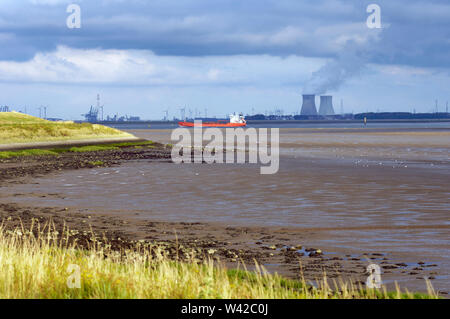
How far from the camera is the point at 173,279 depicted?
11969 millimetres

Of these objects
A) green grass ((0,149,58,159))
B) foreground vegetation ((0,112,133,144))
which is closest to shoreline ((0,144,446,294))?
green grass ((0,149,58,159))

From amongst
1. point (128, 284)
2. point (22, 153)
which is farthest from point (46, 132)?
point (128, 284)

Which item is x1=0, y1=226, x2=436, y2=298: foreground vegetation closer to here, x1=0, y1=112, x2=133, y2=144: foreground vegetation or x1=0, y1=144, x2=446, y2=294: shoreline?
x1=0, y1=144, x2=446, y2=294: shoreline

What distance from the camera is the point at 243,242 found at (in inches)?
742

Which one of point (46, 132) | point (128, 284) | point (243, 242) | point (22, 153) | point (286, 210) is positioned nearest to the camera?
point (128, 284)

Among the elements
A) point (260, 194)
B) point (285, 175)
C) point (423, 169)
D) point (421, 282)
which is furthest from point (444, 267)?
point (423, 169)

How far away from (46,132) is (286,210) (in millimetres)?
77717

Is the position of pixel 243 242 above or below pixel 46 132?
below

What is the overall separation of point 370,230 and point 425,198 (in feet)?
29.9

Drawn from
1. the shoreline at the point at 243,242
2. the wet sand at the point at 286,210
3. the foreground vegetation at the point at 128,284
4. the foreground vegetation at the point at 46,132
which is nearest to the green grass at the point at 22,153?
the foreground vegetation at the point at 46,132

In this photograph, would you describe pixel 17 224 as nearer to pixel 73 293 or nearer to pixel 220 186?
pixel 73 293

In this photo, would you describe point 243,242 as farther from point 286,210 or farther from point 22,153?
point 22,153

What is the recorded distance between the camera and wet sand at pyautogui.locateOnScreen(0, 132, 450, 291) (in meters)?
16.5

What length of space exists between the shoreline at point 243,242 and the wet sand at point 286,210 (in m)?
0.03
